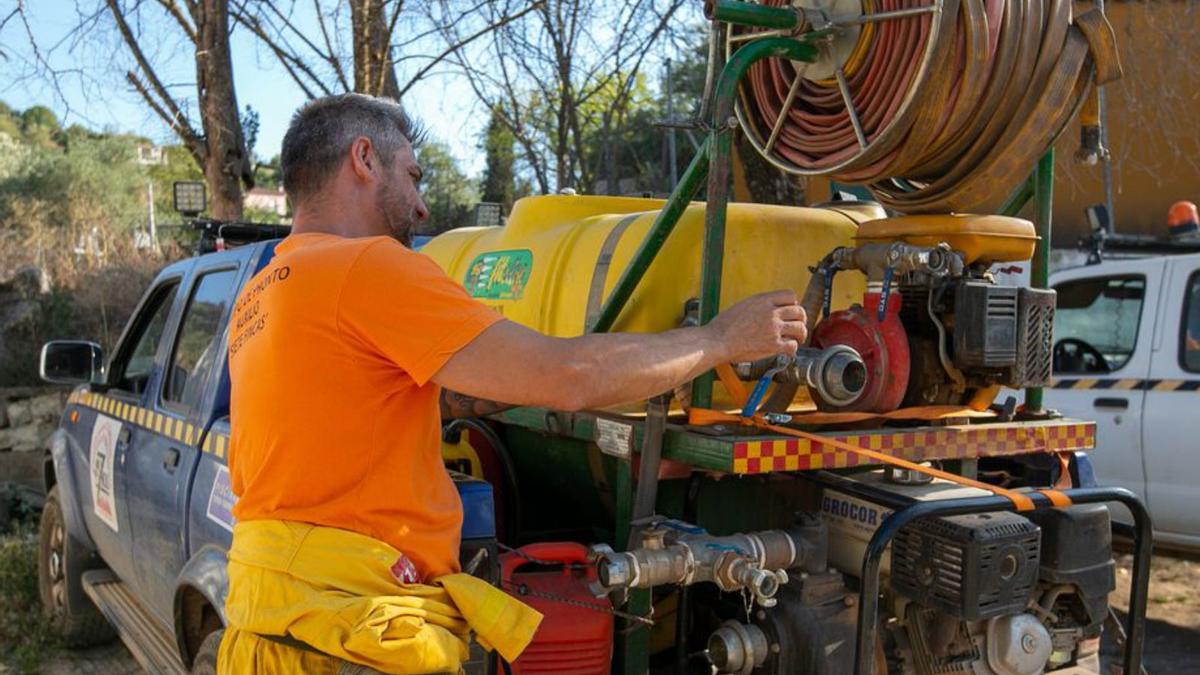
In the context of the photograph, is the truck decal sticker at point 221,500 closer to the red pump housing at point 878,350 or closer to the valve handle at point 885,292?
the red pump housing at point 878,350

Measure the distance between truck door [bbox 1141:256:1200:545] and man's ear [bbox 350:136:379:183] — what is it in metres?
4.98

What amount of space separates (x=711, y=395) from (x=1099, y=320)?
4342 mm

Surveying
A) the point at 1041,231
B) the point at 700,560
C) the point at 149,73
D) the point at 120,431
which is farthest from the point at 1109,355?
the point at 149,73

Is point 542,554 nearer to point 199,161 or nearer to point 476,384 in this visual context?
point 476,384

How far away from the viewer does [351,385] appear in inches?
79.8

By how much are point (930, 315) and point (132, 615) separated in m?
3.47

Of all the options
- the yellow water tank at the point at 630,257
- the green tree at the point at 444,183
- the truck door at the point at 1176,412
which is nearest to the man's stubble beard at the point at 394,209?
the yellow water tank at the point at 630,257

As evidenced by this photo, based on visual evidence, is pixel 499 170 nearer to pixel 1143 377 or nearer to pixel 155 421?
pixel 1143 377

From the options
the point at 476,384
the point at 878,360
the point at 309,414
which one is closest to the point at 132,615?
the point at 309,414

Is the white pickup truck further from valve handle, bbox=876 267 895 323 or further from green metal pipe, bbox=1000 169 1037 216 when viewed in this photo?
valve handle, bbox=876 267 895 323

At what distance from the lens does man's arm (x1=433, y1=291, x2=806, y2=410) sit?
193cm

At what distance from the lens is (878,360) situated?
8.80ft

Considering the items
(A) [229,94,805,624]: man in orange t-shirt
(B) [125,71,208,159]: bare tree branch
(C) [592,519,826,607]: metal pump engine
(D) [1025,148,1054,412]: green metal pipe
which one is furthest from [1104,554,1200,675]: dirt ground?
(B) [125,71,208,159]: bare tree branch

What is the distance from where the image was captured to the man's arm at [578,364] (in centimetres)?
193
